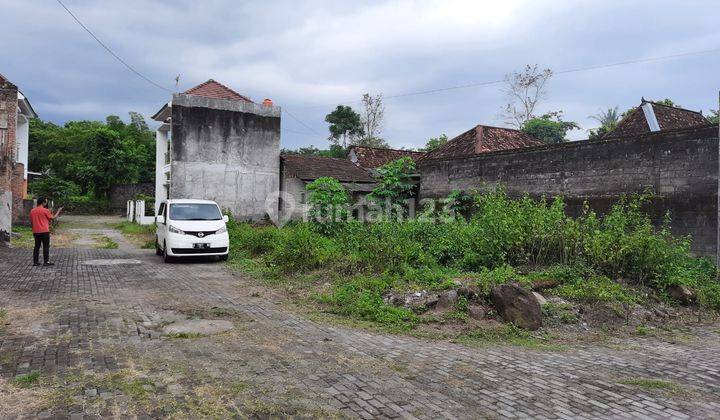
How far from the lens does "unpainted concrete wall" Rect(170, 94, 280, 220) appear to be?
66.4 ft

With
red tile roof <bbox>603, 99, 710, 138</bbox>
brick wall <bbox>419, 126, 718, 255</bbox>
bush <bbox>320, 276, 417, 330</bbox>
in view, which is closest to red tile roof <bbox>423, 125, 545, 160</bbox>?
red tile roof <bbox>603, 99, 710, 138</bbox>

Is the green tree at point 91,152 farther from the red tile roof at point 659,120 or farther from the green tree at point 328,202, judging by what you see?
the red tile roof at point 659,120


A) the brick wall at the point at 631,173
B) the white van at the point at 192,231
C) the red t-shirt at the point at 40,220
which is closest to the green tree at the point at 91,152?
the white van at the point at 192,231

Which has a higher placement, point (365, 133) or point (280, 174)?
point (365, 133)

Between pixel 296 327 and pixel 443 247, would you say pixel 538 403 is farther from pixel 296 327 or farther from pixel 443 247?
pixel 443 247

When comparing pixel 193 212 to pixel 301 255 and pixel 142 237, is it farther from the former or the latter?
pixel 142 237

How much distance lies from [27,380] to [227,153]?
17893mm

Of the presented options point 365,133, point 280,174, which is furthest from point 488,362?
point 365,133

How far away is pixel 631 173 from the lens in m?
11.5

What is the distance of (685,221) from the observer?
1032cm

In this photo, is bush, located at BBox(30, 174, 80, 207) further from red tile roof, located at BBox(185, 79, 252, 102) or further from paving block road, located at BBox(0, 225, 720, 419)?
paving block road, located at BBox(0, 225, 720, 419)

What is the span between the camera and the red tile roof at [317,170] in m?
22.6

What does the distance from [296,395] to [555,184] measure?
11.2m

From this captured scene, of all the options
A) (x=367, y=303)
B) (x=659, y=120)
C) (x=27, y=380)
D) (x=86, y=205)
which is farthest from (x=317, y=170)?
(x=86, y=205)
